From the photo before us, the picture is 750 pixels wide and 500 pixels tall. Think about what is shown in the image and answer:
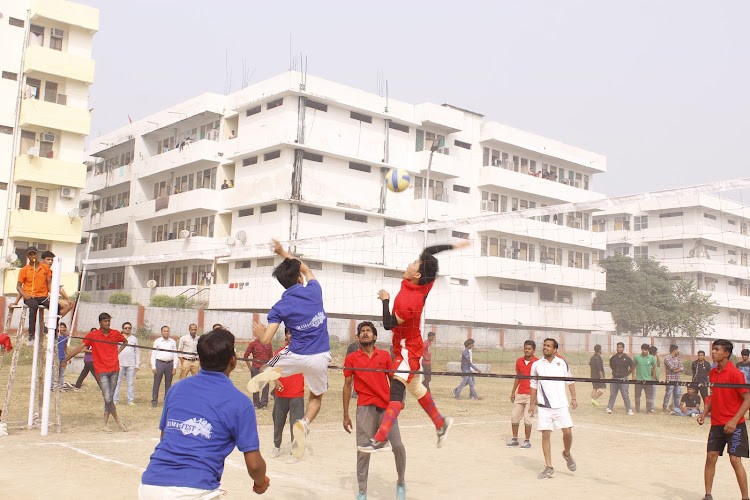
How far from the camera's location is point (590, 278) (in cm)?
5053

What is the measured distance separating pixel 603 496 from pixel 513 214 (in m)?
7.31

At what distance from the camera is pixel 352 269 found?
43062 millimetres

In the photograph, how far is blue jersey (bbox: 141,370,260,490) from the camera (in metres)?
4.00

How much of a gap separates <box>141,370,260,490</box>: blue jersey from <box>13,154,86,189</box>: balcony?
35.7 m

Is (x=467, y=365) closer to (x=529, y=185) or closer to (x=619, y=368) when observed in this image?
(x=619, y=368)

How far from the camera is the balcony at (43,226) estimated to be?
118 ft

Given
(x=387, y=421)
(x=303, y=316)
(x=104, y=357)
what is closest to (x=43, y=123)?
(x=104, y=357)

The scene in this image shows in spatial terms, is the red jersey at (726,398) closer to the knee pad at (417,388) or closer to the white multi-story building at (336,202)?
the knee pad at (417,388)

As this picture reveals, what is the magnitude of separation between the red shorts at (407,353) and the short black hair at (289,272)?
1.21 m

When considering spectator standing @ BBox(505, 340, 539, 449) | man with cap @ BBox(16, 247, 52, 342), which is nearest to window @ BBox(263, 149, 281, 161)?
man with cap @ BBox(16, 247, 52, 342)

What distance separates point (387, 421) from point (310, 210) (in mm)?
35725

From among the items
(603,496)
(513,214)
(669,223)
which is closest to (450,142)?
(669,223)

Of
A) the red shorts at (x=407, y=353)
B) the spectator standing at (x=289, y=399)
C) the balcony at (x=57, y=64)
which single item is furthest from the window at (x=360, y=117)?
the red shorts at (x=407, y=353)

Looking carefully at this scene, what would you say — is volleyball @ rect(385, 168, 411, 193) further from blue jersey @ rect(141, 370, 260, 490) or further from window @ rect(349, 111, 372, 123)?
window @ rect(349, 111, 372, 123)
